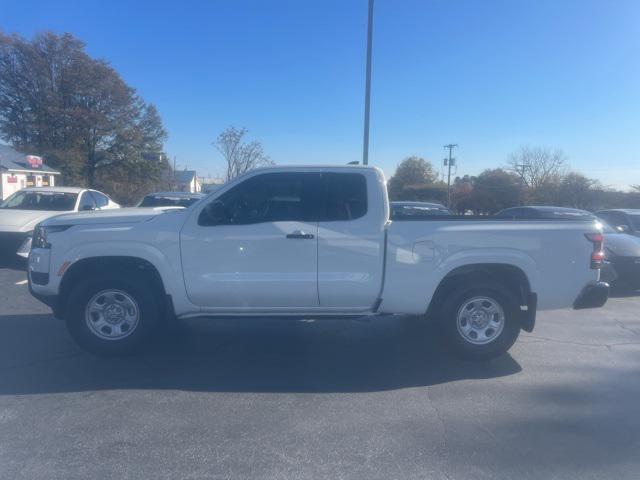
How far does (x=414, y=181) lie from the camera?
3366 centimetres

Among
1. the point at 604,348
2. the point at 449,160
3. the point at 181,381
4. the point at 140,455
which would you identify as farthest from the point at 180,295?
the point at 449,160

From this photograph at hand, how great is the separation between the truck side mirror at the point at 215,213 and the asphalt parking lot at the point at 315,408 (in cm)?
149

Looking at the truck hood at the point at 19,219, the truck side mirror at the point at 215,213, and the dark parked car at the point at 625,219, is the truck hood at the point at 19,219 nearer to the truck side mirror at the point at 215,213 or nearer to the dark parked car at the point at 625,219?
the truck side mirror at the point at 215,213

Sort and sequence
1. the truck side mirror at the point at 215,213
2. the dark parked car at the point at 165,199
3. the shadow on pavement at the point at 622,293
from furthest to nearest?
the dark parked car at the point at 165,199, the shadow on pavement at the point at 622,293, the truck side mirror at the point at 215,213

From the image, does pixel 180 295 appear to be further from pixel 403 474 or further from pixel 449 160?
pixel 449 160

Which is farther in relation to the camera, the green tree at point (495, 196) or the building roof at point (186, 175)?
the building roof at point (186, 175)

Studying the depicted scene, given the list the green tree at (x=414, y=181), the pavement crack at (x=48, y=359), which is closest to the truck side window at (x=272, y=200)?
the pavement crack at (x=48, y=359)

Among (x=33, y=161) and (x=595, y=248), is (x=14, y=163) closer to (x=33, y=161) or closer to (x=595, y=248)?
(x=33, y=161)

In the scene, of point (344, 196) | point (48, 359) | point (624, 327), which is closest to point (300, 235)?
point (344, 196)

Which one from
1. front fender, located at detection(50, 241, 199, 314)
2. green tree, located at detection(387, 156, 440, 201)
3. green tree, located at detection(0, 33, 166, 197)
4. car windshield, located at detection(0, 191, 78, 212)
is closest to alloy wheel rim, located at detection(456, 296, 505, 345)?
front fender, located at detection(50, 241, 199, 314)

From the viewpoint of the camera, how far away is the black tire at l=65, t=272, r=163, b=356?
18.4 feet

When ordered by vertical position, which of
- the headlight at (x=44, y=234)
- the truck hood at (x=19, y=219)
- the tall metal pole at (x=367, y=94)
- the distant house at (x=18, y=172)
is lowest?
the truck hood at (x=19, y=219)

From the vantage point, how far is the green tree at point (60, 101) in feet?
125

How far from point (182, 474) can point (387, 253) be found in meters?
2.90
